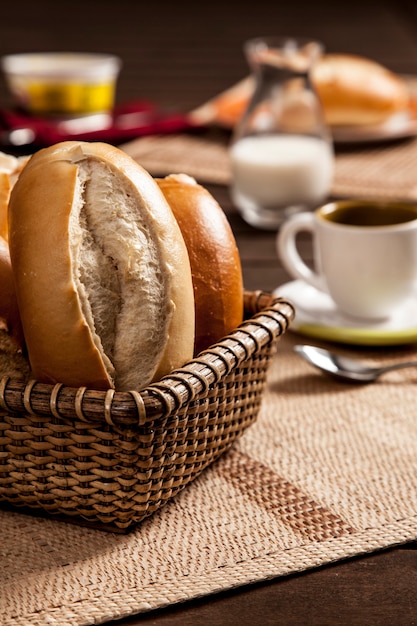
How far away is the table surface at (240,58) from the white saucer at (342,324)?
105 mm

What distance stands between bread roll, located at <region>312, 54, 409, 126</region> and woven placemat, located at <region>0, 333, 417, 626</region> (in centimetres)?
109

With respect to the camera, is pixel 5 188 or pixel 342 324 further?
pixel 342 324

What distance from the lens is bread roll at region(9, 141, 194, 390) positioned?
2.47ft

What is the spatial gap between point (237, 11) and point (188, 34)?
55 cm

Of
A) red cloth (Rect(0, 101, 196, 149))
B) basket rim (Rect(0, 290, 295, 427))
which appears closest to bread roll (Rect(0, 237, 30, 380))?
basket rim (Rect(0, 290, 295, 427))

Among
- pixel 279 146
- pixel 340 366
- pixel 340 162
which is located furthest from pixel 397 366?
pixel 340 162

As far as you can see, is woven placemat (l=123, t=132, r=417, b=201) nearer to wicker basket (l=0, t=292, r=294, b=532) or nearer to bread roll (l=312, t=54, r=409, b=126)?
bread roll (l=312, t=54, r=409, b=126)

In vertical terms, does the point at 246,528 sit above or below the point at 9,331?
below

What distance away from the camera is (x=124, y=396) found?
28.7 inches

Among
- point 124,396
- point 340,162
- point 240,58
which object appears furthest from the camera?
point 240,58

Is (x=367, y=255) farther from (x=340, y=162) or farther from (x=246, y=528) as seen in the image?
(x=340, y=162)

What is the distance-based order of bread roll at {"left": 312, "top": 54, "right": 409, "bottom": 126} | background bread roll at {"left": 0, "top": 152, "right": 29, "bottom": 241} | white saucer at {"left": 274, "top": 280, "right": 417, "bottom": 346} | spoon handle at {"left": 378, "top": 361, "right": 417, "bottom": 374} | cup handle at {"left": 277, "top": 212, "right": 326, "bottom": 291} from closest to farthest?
background bread roll at {"left": 0, "top": 152, "right": 29, "bottom": 241} < spoon handle at {"left": 378, "top": 361, "right": 417, "bottom": 374} < white saucer at {"left": 274, "top": 280, "right": 417, "bottom": 346} < cup handle at {"left": 277, "top": 212, "right": 326, "bottom": 291} < bread roll at {"left": 312, "top": 54, "right": 409, "bottom": 126}

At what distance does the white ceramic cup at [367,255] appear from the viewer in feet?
3.80

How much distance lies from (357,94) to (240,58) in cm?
92
